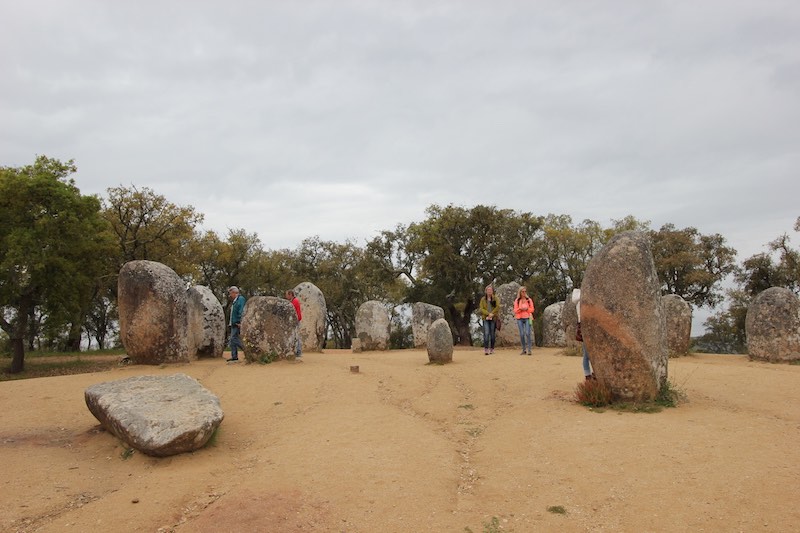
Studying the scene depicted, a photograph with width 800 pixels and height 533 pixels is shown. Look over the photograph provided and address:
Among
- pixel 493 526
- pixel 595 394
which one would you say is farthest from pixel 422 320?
pixel 493 526

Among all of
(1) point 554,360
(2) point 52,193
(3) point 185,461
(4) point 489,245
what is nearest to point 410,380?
(1) point 554,360

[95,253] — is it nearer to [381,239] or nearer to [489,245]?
[381,239]

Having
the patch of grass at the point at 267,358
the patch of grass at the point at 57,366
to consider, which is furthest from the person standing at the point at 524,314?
the patch of grass at the point at 57,366

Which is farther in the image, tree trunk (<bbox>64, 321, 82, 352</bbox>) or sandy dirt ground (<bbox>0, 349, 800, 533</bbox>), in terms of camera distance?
tree trunk (<bbox>64, 321, 82, 352</bbox>)

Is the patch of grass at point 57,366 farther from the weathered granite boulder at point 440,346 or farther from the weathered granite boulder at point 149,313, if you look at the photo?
the weathered granite boulder at point 440,346

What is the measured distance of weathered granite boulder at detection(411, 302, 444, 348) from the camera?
21312mm

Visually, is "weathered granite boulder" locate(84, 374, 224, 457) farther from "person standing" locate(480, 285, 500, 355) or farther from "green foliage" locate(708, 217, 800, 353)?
"green foliage" locate(708, 217, 800, 353)

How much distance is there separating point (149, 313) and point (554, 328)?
1318 centimetres

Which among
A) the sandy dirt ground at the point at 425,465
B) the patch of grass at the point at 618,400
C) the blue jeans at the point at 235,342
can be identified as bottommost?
the sandy dirt ground at the point at 425,465

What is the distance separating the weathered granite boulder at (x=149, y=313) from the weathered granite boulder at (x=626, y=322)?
9717mm

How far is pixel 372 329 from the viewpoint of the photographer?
67.9 ft

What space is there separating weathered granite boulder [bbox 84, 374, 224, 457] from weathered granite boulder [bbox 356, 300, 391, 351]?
12682 millimetres

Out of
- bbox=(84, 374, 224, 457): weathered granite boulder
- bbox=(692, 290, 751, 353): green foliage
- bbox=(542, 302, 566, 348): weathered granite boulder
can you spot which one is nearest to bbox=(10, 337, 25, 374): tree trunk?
bbox=(84, 374, 224, 457): weathered granite boulder

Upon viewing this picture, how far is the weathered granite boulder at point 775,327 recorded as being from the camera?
44.9ft
